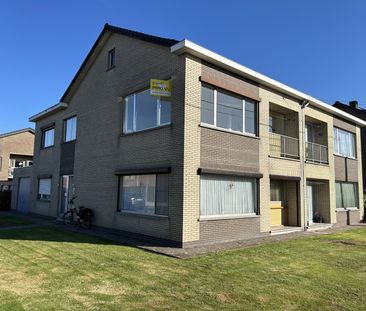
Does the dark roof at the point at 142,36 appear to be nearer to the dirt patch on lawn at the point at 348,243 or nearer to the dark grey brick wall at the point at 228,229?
the dark grey brick wall at the point at 228,229

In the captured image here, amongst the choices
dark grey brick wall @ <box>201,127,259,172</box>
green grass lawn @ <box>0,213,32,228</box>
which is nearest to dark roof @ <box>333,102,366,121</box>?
dark grey brick wall @ <box>201,127,259,172</box>

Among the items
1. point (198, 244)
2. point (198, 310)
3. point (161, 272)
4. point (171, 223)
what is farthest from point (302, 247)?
point (198, 310)

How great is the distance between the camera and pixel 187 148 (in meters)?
11.2

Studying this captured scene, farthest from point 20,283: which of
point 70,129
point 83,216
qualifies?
point 70,129

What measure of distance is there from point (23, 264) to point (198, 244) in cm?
527

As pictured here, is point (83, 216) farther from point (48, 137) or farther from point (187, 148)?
point (48, 137)

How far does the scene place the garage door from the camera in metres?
24.4

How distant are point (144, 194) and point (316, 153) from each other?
11.0 metres

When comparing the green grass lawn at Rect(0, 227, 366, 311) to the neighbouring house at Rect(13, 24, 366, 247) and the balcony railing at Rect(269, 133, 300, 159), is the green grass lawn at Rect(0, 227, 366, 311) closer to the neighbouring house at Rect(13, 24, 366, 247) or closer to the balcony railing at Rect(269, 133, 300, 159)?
the neighbouring house at Rect(13, 24, 366, 247)

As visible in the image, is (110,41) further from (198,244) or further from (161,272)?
(161,272)

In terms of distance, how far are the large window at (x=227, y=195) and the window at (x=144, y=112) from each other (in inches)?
110

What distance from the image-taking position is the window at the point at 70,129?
1902 centimetres

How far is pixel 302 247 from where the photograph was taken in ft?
37.6

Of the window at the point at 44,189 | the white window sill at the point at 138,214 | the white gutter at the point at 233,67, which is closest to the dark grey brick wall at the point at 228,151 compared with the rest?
the white window sill at the point at 138,214
